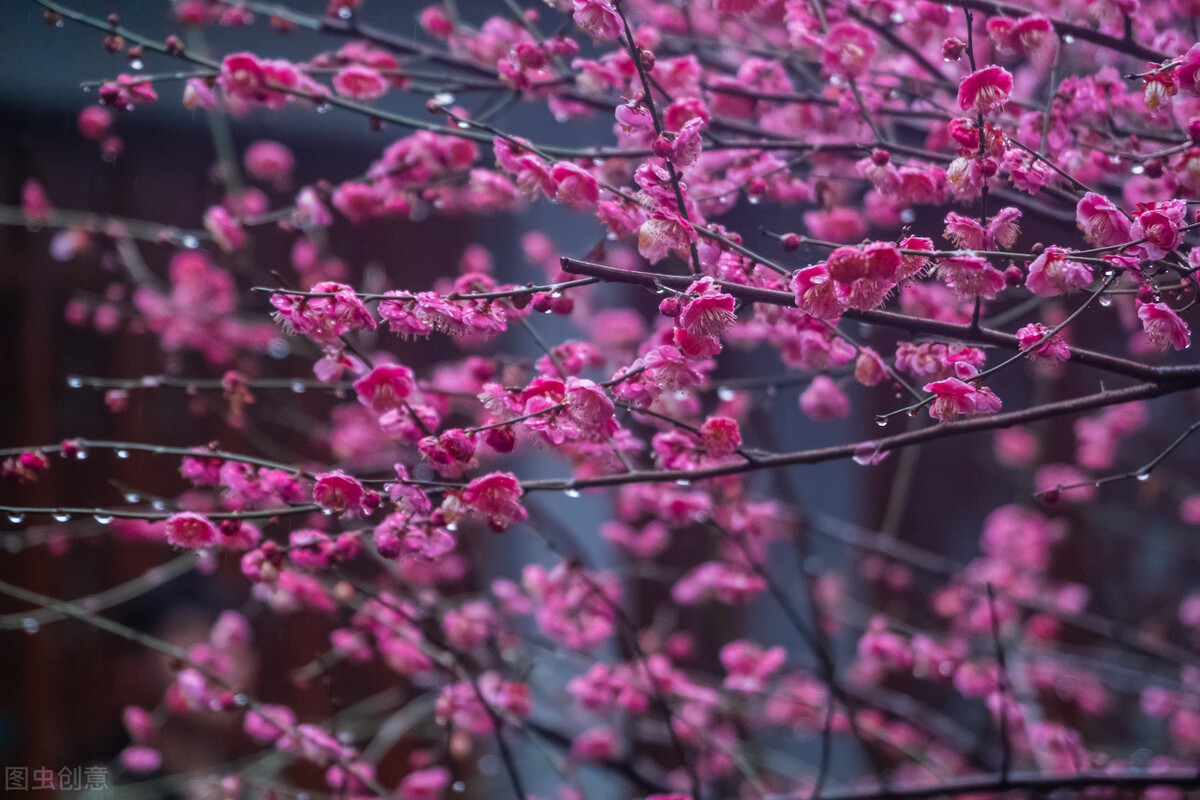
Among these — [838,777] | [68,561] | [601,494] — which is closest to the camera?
[68,561]

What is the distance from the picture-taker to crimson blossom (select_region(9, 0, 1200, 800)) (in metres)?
0.82

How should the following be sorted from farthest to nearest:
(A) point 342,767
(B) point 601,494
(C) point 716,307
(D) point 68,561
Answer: (B) point 601,494 < (D) point 68,561 < (A) point 342,767 < (C) point 716,307

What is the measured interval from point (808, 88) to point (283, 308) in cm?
92

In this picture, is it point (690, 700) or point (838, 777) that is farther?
point (838, 777)

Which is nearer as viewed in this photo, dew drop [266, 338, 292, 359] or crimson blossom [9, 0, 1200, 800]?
crimson blossom [9, 0, 1200, 800]

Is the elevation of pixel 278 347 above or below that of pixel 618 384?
below

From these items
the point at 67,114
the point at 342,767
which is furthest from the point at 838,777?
the point at 67,114

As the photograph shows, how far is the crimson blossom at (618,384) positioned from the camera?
0.82 metres

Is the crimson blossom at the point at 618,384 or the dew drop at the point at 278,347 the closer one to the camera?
the crimson blossom at the point at 618,384

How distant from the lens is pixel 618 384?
81cm

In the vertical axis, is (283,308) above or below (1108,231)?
below

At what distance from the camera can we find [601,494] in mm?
2203

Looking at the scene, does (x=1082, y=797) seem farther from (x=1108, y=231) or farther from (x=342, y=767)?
(x=342, y=767)

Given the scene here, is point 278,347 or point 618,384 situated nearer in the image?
point 618,384
